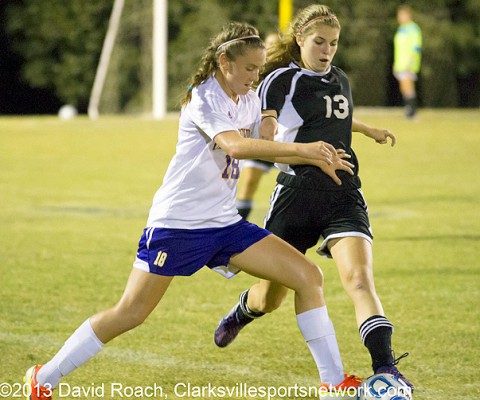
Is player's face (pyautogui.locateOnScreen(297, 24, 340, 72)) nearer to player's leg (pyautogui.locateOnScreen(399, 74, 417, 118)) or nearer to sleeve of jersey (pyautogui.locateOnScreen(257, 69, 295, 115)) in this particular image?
sleeve of jersey (pyautogui.locateOnScreen(257, 69, 295, 115))

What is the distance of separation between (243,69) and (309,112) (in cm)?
83

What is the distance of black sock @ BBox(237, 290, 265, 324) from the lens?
5.63m

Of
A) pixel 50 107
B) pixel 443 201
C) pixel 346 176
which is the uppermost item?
pixel 346 176

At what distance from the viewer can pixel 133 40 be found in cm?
2686

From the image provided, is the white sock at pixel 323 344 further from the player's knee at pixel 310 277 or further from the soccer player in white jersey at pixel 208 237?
the player's knee at pixel 310 277

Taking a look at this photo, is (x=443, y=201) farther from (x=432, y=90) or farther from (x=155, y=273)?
(x=432, y=90)

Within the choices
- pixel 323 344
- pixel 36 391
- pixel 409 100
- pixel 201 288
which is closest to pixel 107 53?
pixel 409 100

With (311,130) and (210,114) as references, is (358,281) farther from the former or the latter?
(210,114)

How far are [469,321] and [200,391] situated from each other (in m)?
2.15

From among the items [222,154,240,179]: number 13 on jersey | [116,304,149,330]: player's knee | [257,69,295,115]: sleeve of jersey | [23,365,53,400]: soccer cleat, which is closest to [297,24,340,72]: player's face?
[257,69,295,115]: sleeve of jersey

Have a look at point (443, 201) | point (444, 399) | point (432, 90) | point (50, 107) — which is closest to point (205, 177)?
point (444, 399)

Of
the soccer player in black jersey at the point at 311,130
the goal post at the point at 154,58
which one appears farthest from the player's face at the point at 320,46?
the goal post at the point at 154,58

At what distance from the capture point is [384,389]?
173 inches

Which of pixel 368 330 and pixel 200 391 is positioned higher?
pixel 368 330
